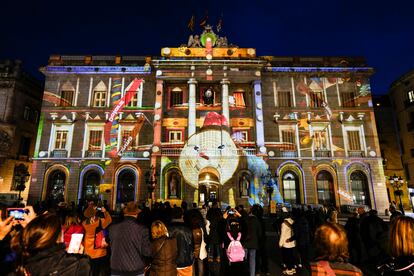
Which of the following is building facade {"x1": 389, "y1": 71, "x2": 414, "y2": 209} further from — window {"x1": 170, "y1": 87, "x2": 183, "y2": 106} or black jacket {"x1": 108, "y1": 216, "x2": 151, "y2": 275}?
black jacket {"x1": 108, "y1": 216, "x2": 151, "y2": 275}

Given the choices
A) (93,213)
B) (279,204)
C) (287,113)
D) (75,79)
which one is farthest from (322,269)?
(75,79)

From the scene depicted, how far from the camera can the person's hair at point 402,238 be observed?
8.63 feet

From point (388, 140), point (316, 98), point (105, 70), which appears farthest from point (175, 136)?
point (388, 140)

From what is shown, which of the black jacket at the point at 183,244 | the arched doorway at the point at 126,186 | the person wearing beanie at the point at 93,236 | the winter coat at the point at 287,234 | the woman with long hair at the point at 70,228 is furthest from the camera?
the arched doorway at the point at 126,186

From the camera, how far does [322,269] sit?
2.63m

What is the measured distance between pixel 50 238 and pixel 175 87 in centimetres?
2672

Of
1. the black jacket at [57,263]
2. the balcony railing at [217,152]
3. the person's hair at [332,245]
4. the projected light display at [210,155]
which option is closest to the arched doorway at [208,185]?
the projected light display at [210,155]

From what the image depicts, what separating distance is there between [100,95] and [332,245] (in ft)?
93.5

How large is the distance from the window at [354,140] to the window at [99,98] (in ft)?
83.9

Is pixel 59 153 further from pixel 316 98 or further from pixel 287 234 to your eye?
pixel 316 98

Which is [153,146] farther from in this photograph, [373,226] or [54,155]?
[373,226]

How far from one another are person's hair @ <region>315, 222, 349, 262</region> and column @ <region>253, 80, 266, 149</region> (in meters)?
23.0

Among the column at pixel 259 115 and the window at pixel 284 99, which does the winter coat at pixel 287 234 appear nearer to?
the column at pixel 259 115

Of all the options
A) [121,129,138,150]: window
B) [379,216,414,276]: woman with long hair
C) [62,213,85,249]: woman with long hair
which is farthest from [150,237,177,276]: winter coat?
[121,129,138,150]: window
